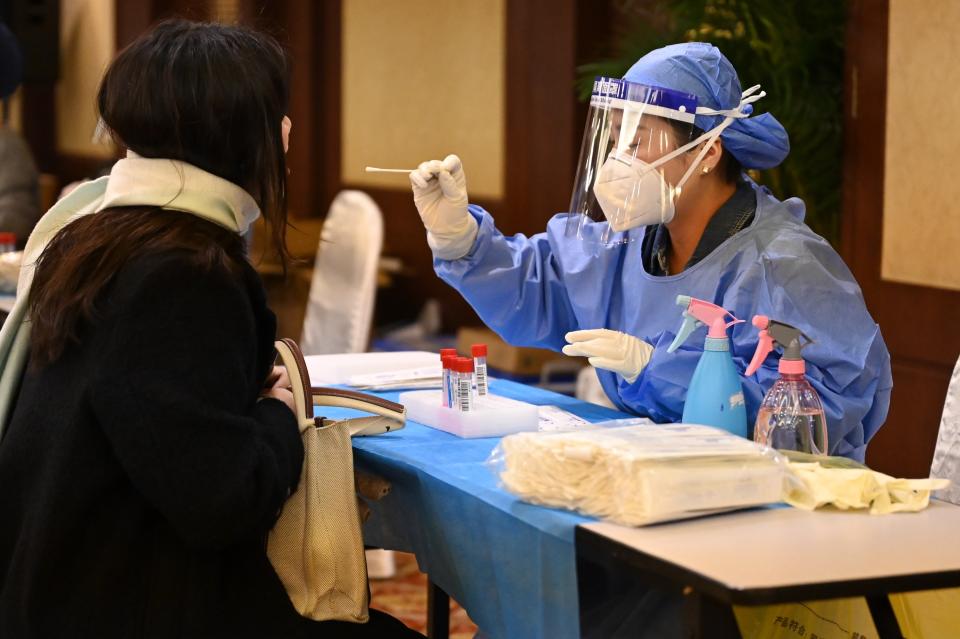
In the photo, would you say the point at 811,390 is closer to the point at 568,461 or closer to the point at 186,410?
the point at 568,461

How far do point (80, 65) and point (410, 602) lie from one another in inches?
213

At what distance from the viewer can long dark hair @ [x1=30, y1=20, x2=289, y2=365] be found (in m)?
1.72

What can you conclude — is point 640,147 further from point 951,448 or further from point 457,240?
point 951,448

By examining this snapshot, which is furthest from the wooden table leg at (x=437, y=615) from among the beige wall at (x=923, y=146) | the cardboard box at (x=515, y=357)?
the cardboard box at (x=515, y=357)

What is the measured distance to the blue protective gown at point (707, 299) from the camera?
209 cm

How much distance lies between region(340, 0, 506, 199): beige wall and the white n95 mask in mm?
2799

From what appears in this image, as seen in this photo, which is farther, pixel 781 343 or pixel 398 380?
pixel 398 380

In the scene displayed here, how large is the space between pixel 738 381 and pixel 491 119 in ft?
10.9

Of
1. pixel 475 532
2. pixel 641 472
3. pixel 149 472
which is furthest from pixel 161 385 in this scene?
pixel 641 472

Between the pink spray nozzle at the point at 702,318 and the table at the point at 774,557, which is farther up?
the pink spray nozzle at the point at 702,318

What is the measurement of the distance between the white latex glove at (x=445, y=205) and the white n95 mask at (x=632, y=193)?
0.30 metres

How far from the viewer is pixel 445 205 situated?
251 centimetres

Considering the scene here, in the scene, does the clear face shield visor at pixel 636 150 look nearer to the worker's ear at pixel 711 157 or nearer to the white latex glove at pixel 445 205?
the worker's ear at pixel 711 157

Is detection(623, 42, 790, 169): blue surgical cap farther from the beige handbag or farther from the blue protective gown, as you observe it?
the beige handbag
